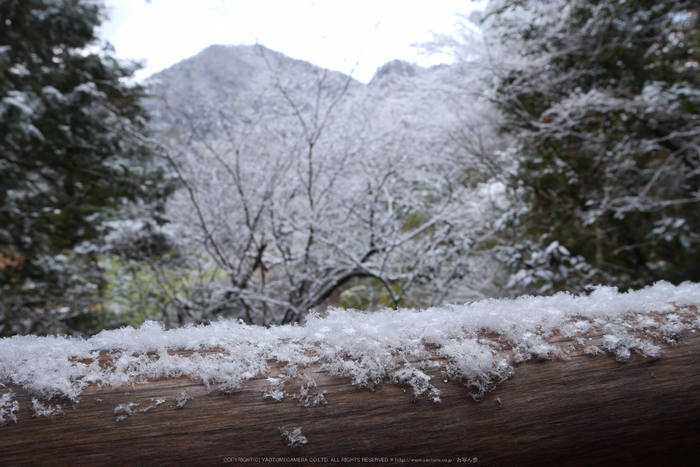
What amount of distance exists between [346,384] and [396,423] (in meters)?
0.09

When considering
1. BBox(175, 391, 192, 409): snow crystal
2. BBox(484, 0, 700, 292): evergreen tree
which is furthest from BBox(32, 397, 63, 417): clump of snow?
BBox(484, 0, 700, 292): evergreen tree

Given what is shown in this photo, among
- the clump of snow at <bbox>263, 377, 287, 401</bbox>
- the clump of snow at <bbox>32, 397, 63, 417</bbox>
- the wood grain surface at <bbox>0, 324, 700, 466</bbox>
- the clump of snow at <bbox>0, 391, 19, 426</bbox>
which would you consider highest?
the clump of snow at <bbox>0, 391, 19, 426</bbox>

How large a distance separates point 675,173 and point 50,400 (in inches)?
198

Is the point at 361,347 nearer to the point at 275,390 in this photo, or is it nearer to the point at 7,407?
the point at 275,390

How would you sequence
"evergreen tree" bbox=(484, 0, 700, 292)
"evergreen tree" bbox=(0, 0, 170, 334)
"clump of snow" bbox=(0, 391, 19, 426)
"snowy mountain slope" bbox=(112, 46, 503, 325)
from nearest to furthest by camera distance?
"clump of snow" bbox=(0, 391, 19, 426) < "snowy mountain slope" bbox=(112, 46, 503, 325) < "evergreen tree" bbox=(484, 0, 700, 292) < "evergreen tree" bbox=(0, 0, 170, 334)

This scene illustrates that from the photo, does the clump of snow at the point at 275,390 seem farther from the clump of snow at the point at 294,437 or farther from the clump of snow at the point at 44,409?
the clump of snow at the point at 44,409

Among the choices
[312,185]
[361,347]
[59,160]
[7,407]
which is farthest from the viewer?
[59,160]

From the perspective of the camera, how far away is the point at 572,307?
0.71 m

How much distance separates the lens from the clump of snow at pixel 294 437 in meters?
0.45

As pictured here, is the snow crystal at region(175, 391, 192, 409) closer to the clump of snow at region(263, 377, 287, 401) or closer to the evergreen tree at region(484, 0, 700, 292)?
the clump of snow at region(263, 377, 287, 401)

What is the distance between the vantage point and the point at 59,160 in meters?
3.93

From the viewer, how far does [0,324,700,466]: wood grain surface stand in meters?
0.44

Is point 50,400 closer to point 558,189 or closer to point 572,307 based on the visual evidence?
point 572,307

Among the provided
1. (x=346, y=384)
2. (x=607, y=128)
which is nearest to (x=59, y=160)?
(x=346, y=384)
